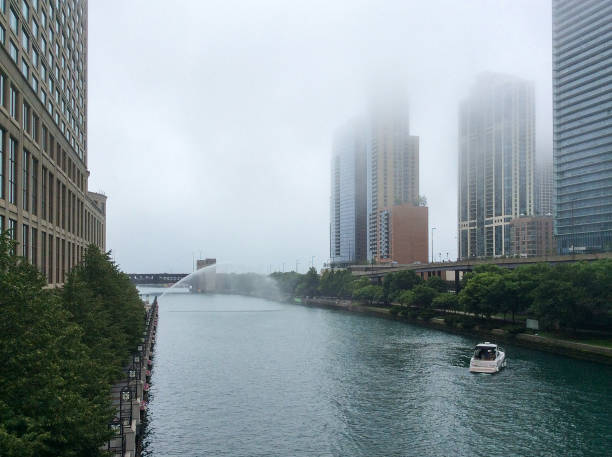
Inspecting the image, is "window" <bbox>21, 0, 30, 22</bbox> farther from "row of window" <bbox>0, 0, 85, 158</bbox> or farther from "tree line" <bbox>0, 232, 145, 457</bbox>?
"tree line" <bbox>0, 232, 145, 457</bbox>

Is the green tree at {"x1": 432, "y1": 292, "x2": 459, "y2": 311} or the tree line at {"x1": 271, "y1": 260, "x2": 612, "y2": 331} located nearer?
the tree line at {"x1": 271, "y1": 260, "x2": 612, "y2": 331}

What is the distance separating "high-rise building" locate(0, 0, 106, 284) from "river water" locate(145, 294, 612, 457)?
19293mm

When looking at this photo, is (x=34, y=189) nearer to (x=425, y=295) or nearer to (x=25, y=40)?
(x=25, y=40)

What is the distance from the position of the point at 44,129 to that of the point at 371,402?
44.6 metres

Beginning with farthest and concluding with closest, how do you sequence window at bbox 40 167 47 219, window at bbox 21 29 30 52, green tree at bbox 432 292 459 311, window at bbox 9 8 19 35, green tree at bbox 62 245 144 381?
green tree at bbox 432 292 459 311 < window at bbox 40 167 47 219 < window at bbox 21 29 30 52 < window at bbox 9 8 19 35 < green tree at bbox 62 245 144 381

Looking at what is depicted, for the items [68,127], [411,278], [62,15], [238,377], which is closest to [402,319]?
[411,278]

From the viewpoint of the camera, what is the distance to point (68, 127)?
80.2 meters

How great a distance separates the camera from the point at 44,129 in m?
60.8

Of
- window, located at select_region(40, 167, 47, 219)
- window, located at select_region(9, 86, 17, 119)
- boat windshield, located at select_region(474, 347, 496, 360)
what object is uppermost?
window, located at select_region(9, 86, 17, 119)

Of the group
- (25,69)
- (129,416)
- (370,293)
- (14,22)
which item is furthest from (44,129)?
(370,293)

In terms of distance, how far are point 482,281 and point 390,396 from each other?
47.1 m

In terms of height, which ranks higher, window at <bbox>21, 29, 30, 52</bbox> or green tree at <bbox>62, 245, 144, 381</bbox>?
window at <bbox>21, 29, 30, 52</bbox>

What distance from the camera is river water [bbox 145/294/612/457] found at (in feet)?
123

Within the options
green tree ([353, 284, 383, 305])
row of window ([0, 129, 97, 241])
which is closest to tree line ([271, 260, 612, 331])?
green tree ([353, 284, 383, 305])
